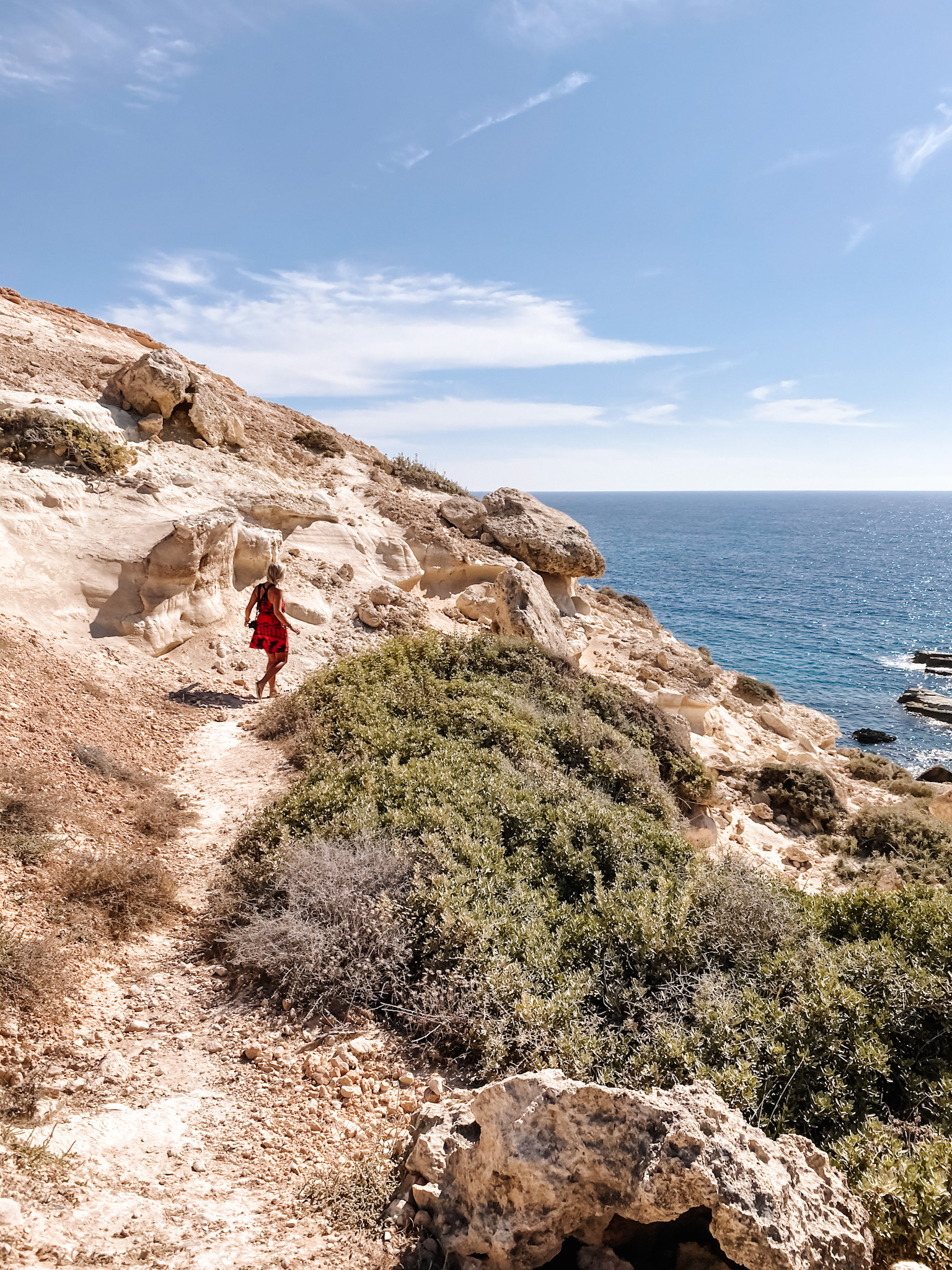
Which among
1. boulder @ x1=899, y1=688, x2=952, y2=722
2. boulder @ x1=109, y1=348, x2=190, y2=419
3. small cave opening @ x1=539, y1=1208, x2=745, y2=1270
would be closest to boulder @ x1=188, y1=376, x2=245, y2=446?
boulder @ x1=109, y1=348, x2=190, y2=419

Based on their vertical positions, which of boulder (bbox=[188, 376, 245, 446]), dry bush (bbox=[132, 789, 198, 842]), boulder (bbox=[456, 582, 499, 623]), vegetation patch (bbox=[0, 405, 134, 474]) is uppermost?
boulder (bbox=[188, 376, 245, 446])

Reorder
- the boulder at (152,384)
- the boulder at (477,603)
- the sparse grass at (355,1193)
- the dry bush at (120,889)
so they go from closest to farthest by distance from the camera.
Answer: the sparse grass at (355,1193)
the dry bush at (120,889)
the boulder at (152,384)
the boulder at (477,603)

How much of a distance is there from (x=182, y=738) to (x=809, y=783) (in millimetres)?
12650

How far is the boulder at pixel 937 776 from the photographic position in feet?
71.5

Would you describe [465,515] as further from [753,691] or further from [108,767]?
[108,767]

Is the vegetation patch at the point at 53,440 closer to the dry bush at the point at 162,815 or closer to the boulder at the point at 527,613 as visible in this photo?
the dry bush at the point at 162,815

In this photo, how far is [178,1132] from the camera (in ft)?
11.8

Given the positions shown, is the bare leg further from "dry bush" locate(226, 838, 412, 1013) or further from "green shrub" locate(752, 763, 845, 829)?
"green shrub" locate(752, 763, 845, 829)

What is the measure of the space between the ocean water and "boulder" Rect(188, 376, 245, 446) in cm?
2418

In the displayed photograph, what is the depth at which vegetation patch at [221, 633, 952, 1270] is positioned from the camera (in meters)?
3.97

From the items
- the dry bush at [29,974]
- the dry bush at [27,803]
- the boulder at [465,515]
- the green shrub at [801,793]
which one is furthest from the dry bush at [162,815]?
the boulder at [465,515]

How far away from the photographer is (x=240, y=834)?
6.73 metres

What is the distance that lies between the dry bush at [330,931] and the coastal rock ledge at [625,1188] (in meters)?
1.74

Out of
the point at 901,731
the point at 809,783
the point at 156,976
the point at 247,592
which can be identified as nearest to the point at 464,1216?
the point at 156,976
